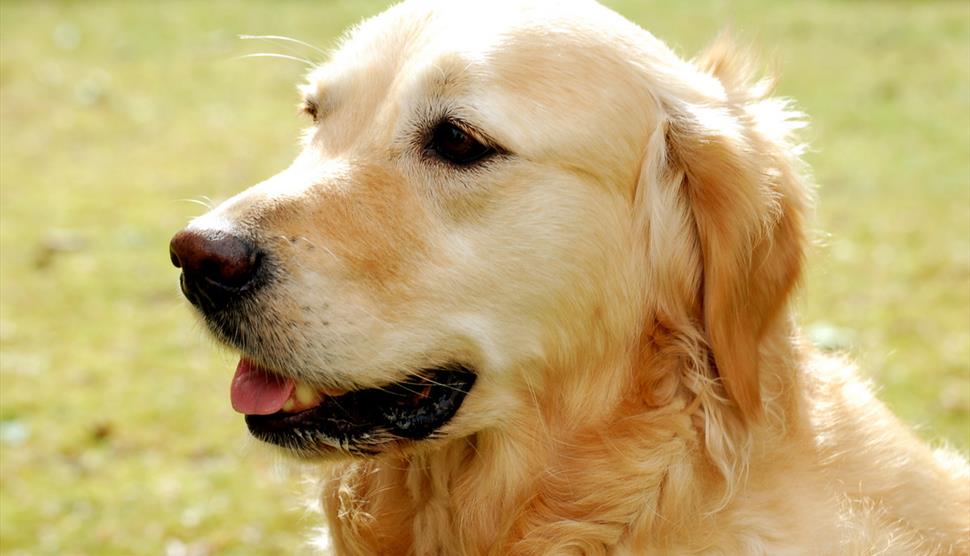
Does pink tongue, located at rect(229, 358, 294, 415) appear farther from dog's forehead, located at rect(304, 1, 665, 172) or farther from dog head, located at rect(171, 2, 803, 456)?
dog's forehead, located at rect(304, 1, 665, 172)

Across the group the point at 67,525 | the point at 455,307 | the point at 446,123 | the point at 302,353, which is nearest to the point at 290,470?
the point at 302,353

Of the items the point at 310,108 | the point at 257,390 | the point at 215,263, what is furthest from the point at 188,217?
the point at 215,263

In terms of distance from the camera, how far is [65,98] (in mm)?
13219

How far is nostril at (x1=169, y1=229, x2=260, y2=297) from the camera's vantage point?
304cm

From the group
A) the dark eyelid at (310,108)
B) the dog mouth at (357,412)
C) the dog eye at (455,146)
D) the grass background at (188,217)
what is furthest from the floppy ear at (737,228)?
the dark eyelid at (310,108)

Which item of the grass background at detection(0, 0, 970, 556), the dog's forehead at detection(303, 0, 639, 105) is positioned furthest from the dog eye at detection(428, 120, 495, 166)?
the grass background at detection(0, 0, 970, 556)

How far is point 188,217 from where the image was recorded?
384 inches

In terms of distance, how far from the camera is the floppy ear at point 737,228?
331cm

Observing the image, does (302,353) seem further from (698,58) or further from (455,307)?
(698,58)

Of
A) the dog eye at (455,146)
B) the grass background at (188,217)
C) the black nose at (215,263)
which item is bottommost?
the grass background at (188,217)

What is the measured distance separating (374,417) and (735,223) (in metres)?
1.18

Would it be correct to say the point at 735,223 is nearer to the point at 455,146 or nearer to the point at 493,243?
the point at 493,243

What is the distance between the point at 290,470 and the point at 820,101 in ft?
36.1

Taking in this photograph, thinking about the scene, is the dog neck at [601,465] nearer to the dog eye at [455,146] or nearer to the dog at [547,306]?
the dog at [547,306]
